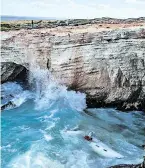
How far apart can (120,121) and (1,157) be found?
1441 cm

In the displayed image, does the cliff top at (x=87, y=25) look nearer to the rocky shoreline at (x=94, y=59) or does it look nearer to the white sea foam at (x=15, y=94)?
the rocky shoreline at (x=94, y=59)

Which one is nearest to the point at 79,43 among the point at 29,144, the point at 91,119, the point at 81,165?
the point at 91,119

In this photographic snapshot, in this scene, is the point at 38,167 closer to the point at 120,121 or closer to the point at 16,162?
the point at 16,162

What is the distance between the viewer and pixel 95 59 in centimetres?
4134

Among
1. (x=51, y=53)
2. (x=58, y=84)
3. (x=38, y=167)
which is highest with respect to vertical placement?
(x=51, y=53)

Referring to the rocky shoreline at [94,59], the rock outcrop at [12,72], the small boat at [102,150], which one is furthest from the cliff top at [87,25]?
the small boat at [102,150]

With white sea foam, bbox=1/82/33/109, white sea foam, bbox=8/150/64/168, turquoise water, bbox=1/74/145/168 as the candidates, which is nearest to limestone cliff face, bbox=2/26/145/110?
turquoise water, bbox=1/74/145/168

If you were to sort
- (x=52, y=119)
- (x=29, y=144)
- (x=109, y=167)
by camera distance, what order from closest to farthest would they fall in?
(x=109, y=167) < (x=29, y=144) < (x=52, y=119)

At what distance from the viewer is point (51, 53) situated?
4197cm

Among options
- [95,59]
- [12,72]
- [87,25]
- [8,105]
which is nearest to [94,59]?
[95,59]

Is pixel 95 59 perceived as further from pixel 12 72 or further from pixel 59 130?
pixel 12 72

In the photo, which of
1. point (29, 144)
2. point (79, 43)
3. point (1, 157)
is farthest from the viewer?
point (79, 43)

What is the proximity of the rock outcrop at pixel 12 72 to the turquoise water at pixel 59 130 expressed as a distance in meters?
0.83

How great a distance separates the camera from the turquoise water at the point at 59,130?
98.6 feet
